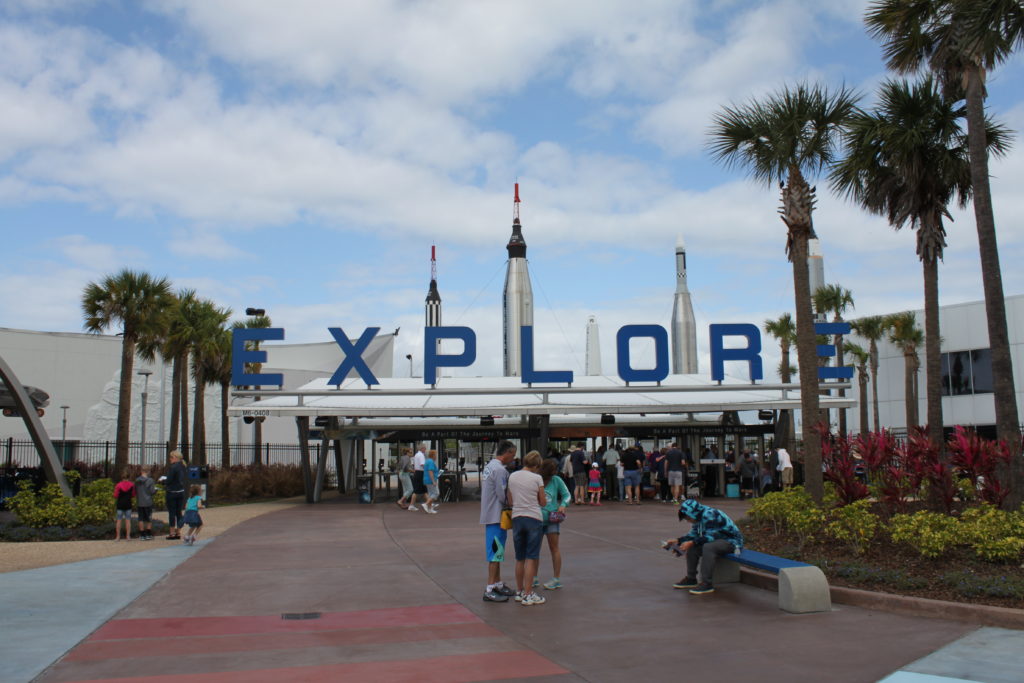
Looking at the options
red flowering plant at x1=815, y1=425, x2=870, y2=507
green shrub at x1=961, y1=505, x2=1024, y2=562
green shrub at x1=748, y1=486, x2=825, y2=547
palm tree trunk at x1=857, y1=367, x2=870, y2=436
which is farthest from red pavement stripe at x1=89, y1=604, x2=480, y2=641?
palm tree trunk at x1=857, y1=367, x2=870, y2=436

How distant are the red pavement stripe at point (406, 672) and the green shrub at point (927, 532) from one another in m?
5.10

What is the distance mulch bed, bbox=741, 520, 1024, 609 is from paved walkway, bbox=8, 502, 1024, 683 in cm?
64

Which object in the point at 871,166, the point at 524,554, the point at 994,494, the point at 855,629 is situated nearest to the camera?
the point at 855,629

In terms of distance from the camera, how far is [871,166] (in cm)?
1691

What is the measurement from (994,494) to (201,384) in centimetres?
3196

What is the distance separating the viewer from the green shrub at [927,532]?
954cm

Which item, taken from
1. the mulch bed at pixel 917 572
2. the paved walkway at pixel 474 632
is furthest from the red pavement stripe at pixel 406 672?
the mulch bed at pixel 917 572

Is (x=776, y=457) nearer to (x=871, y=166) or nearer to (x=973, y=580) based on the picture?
(x=871, y=166)

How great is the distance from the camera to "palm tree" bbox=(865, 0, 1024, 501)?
1148 centimetres

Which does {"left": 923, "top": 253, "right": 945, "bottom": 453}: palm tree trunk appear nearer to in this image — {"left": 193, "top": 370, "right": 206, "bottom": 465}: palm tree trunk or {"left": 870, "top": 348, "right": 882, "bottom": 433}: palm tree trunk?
{"left": 193, "top": 370, "right": 206, "bottom": 465}: palm tree trunk

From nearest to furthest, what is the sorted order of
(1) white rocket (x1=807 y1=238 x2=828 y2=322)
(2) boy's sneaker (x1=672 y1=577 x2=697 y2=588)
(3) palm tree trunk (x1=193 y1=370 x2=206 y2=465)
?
(2) boy's sneaker (x1=672 y1=577 x2=697 y2=588), (3) palm tree trunk (x1=193 y1=370 x2=206 y2=465), (1) white rocket (x1=807 y1=238 x2=828 y2=322)

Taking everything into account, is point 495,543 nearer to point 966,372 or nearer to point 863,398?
point 966,372

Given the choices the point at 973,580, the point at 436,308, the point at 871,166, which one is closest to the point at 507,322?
the point at 436,308

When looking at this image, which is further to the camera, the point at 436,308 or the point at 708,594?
the point at 436,308
